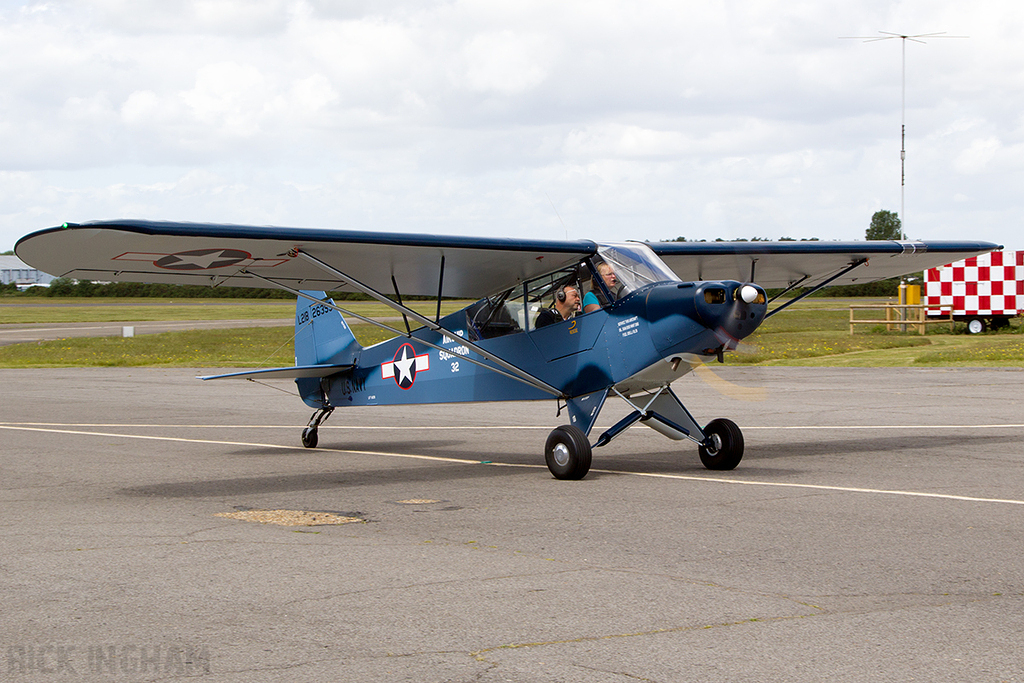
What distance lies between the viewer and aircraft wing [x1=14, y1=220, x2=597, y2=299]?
8.53 metres

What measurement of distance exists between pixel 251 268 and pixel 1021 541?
750cm

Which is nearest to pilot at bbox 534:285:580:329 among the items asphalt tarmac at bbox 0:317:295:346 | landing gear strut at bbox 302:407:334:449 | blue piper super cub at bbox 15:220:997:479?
blue piper super cub at bbox 15:220:997:479

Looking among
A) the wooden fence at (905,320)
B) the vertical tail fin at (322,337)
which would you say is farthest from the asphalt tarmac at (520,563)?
the wooden fence at (905,320)

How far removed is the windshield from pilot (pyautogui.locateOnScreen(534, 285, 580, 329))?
0.50 m

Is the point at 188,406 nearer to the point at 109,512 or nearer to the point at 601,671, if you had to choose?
the point at 109,512

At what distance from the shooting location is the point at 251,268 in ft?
33.9

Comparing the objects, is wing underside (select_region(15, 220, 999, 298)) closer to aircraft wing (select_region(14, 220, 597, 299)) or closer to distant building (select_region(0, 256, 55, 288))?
aircraft wing (select_region(14, 220, 597, 299))

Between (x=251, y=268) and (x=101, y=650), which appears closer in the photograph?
(x=101, y=650)

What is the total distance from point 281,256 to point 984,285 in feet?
103

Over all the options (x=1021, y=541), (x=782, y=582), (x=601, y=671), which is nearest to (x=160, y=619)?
→ (x=601, y=671)

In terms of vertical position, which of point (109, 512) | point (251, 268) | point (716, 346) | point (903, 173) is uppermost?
point (903, 173)

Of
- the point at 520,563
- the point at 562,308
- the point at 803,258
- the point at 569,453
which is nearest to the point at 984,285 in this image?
the point at 803,258

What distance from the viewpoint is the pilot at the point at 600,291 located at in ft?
32.7

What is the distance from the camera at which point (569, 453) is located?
30.9ft
